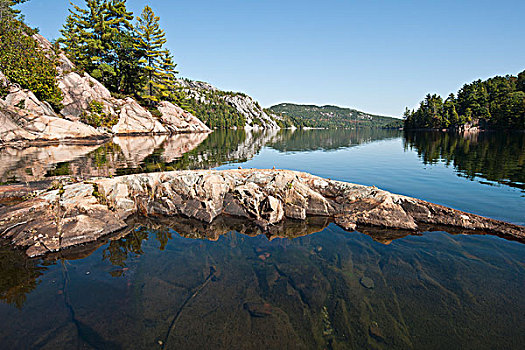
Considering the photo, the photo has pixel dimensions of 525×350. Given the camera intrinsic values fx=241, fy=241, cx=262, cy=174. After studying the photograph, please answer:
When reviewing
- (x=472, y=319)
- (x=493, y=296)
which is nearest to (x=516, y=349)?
(x=472, y=319)

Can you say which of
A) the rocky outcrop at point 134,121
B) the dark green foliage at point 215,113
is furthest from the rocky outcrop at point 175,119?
the dark green foliage at point 215,113

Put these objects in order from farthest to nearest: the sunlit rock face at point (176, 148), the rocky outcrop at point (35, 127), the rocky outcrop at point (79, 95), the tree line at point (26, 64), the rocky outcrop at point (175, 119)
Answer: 1. the rocky outcrop at point (175, 119)
2. the rocky outcrop at point (79, 95)
3. the tree line at point (26, 64)
4. the rocky outcrop at point (35, 127)
5. the sunlit rock face at point (176, 148)

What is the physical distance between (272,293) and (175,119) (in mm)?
83238

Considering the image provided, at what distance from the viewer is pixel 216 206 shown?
15.1 m

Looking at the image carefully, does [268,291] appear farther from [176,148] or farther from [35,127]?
[35,127]

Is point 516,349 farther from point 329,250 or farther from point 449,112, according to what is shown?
point 449,112

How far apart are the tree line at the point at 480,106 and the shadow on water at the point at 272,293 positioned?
392 ft

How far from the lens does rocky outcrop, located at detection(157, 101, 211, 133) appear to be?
78969mm

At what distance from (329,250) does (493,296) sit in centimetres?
558

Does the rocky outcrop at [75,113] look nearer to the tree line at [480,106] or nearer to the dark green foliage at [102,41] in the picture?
the dark green foliage at [102,41]

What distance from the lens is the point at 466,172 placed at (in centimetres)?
2580

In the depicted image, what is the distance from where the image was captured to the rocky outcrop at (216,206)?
38.8 feet

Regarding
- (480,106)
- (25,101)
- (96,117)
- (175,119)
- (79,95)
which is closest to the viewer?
(25,101)

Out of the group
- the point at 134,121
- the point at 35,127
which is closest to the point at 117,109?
the point at 134,121
